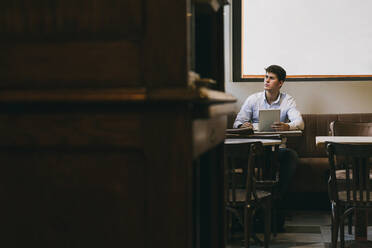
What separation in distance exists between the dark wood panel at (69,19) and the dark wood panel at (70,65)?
25 mm

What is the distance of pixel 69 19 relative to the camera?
1.43m

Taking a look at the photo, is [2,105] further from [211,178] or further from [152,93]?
[211,178]

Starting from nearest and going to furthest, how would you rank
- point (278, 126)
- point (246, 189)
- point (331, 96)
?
point (246, 189), point (278, 126), point (331, 96)

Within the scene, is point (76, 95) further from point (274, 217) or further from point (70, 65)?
point (274, 217)

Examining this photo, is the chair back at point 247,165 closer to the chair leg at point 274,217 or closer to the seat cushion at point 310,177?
the chair leg at point 274,217

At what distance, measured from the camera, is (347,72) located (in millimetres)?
6777

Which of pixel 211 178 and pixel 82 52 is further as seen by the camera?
pixel 211 178

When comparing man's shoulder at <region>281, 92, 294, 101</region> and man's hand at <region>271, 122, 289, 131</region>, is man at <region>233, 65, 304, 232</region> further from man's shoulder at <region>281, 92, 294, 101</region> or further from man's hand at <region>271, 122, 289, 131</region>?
man's hand at <region>271, 122, 289, 131</region>

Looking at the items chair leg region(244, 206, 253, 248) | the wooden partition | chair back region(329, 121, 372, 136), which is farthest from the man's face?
the wooden partition

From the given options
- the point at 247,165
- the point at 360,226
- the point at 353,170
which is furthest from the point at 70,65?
the point at 360,226

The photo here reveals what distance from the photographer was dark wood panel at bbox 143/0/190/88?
1.37m

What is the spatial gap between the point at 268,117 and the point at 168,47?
14.3 ft

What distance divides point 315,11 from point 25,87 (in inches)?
226

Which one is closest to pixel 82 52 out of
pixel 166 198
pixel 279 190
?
pixel 166 198
